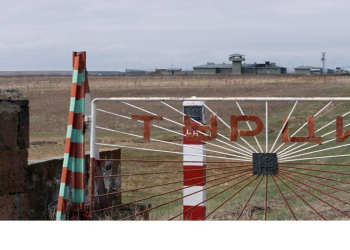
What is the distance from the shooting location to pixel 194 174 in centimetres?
630

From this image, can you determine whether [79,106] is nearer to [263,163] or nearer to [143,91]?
[263,163]

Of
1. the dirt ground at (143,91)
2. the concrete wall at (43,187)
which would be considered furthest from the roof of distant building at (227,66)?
the concrete wall at (43,187)

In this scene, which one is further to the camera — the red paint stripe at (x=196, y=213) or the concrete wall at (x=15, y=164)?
the red paint stripe at (x=196, y=213)

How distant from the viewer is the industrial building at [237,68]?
324ft

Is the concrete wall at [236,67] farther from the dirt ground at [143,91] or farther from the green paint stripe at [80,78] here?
the green paint stripe at [80,78]

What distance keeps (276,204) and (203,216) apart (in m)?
3.12

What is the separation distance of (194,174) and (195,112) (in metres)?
0.60

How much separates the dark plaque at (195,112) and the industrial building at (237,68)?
92854 mm

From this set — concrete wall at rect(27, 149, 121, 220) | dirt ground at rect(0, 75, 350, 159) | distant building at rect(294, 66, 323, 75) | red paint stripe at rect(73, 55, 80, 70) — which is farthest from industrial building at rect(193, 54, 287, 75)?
red paint stripe at rect(73, 55, 80, 70)

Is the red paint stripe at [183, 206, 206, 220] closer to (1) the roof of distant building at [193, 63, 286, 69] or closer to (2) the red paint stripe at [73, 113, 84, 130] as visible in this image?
(2) the red paint stripe at [73, 113, 84, 130]

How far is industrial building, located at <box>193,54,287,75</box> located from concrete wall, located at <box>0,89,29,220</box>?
9272cm

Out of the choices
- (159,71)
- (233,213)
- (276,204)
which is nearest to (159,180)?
(276,204)

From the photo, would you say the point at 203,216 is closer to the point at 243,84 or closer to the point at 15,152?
the point at 15,152

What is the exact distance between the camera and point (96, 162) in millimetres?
5949
